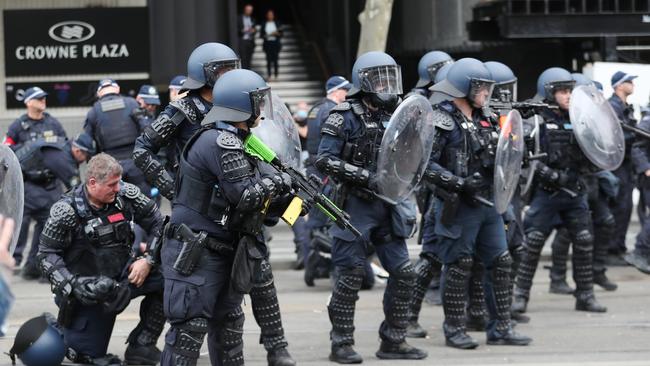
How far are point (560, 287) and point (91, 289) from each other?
4.89m

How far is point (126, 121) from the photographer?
12.1m

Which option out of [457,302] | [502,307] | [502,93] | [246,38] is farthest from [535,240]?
[246,38]

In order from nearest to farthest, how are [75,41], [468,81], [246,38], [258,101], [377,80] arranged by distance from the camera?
1. [258,101]
2. [377,80]
3. [468,81]
4. [75,41]
5. [246,38]

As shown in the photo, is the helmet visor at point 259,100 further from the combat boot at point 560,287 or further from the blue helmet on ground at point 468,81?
the combat boot at point 560,287

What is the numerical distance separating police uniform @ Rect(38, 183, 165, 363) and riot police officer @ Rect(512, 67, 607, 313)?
323 centimetres

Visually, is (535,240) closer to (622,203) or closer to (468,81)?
(468,81)

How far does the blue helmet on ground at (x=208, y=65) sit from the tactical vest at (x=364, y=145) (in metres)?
0.90

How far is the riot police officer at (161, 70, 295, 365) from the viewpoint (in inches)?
275

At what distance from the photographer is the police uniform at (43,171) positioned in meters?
12.7

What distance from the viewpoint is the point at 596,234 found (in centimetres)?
1205

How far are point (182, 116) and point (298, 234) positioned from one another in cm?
515

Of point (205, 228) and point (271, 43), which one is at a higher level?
point (271, 43)

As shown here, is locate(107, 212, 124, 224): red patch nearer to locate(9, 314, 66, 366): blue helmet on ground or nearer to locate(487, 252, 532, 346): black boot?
locate(9, 314, 66, 366): blue helmet on ground

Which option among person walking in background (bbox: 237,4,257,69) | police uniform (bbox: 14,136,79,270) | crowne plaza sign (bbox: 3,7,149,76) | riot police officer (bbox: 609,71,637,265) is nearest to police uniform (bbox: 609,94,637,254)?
riot police officer (bbox: 609,71,637,265)
